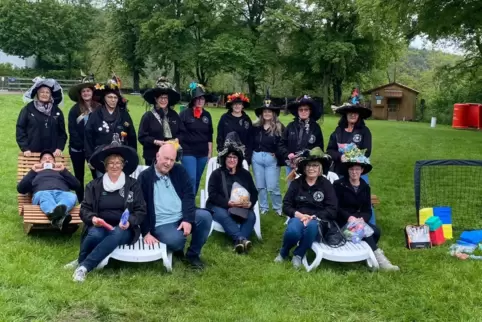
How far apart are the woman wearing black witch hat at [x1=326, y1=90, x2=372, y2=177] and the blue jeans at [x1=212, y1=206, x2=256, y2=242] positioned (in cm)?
125

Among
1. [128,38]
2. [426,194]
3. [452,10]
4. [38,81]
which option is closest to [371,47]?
[128,38]

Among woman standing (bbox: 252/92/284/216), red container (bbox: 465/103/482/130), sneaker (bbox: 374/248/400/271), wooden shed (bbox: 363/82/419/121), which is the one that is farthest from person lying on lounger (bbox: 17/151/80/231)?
wooden shed (bbox: 363/82/419/121)

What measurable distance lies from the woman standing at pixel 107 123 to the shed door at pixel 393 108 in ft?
106

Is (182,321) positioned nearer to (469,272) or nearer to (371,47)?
(469,272)

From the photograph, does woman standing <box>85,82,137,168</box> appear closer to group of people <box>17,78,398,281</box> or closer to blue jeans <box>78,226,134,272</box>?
group of people <box>17,78,398,281</box>

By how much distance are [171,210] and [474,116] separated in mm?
23803

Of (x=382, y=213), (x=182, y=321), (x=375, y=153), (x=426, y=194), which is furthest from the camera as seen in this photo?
(x=375, y=153)

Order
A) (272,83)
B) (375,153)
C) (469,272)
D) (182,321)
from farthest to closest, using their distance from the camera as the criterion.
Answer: (272,83) → (375,153) → (469,272) → (182,321)

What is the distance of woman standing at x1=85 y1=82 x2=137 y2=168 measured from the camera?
620 centimetres

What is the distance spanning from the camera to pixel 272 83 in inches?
1713

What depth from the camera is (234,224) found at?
6031mm

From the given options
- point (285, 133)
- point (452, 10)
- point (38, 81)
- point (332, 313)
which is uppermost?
point (452, 10)

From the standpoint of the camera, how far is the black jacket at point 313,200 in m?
5.57

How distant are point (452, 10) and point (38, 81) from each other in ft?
26.6
